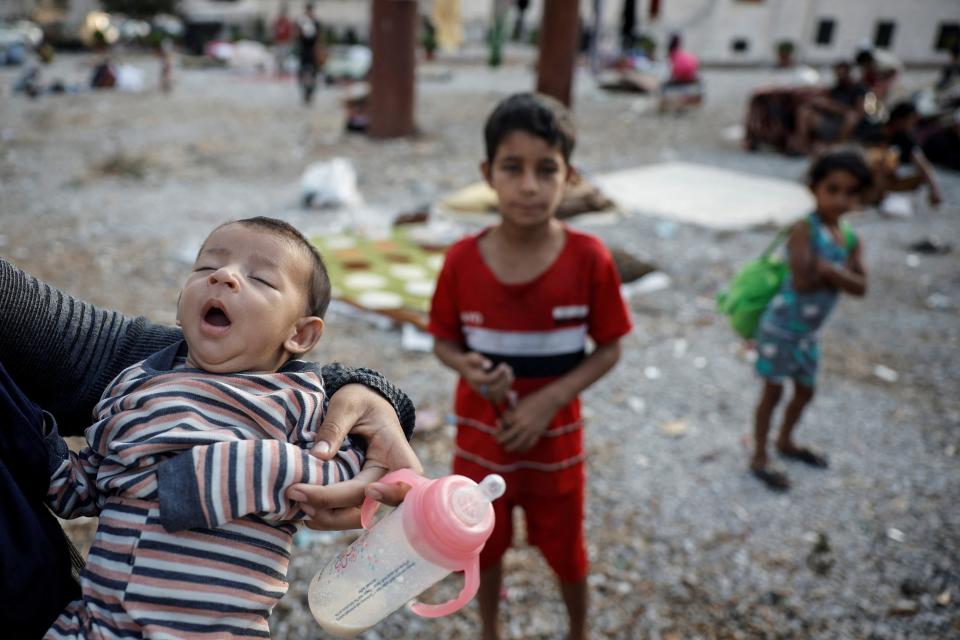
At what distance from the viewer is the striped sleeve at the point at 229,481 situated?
1.01 m

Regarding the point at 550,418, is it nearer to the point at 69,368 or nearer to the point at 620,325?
the point at 620,325

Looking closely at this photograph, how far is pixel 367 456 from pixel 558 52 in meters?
8.36

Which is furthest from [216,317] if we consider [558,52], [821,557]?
[558,52]

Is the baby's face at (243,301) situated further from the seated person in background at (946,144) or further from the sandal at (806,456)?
the seated person in background at (946,144)

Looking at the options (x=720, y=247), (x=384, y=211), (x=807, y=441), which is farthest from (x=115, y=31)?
(x=807, y=441)

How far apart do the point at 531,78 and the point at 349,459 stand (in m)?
21.0

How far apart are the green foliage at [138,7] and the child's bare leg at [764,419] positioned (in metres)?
32.2

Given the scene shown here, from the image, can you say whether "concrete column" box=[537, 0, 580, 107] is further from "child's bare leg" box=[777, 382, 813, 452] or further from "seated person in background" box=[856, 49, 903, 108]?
"child's bare leg" box=[777, 382, 813, 452]

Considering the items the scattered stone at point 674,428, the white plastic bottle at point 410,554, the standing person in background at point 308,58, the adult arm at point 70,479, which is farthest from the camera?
the standing person in background at point 308,58

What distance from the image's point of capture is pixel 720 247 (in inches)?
261

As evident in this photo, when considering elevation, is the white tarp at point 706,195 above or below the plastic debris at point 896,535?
above

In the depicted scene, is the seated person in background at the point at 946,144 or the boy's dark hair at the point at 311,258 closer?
the boy's dark hair at the point at 311,258

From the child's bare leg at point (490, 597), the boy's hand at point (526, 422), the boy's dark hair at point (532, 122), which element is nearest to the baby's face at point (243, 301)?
the boy's hand at point (526, 422)

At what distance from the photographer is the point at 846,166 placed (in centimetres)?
306
